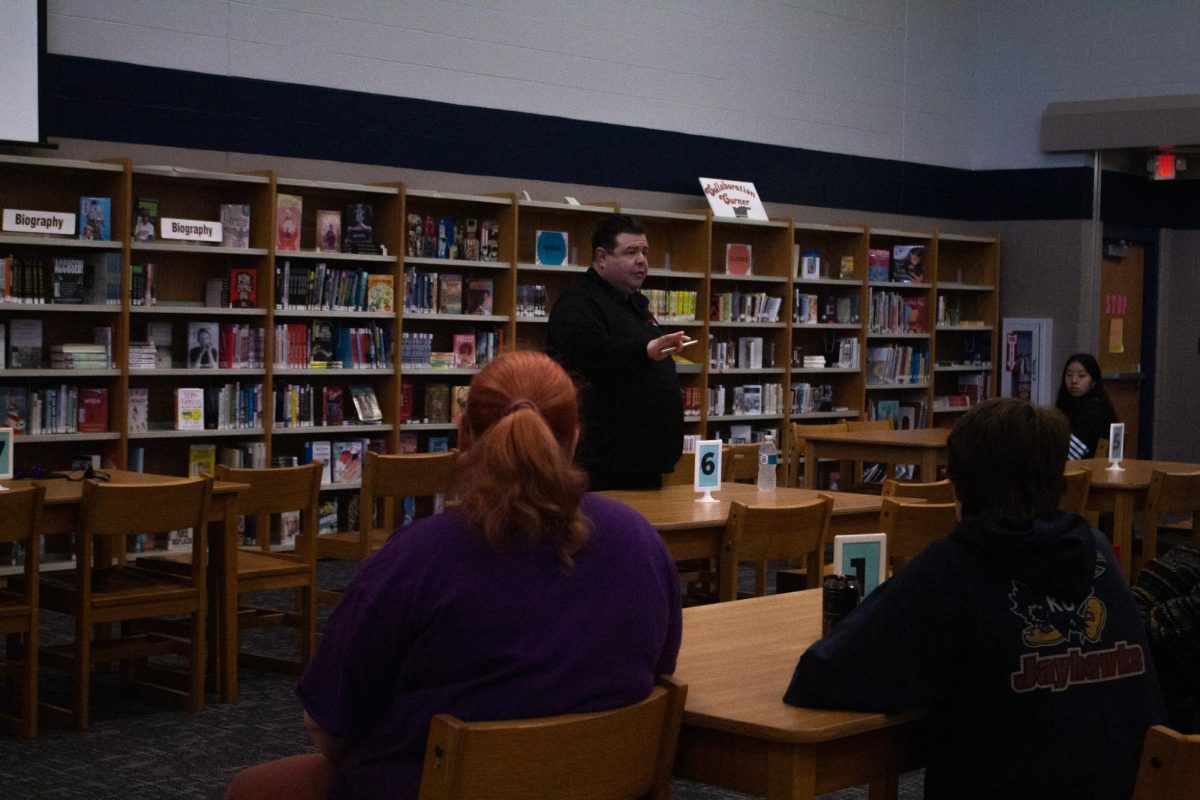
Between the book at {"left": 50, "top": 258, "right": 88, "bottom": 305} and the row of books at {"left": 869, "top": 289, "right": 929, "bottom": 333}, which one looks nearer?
the book at {"left": 50, "top": 258, "right": 88, "bottom": 305}

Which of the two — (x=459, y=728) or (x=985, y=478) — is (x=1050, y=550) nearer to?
(x=985, y=478)

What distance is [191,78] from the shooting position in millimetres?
7965

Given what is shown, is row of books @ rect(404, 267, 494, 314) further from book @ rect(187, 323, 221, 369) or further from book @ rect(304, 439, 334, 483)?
book @ rect(187, 323, 221, 369)

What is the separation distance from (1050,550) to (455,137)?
7149 mm

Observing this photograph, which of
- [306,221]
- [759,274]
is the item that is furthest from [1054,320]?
[306,221]

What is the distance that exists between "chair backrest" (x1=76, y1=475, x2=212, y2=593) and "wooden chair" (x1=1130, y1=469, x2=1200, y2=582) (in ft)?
13.2

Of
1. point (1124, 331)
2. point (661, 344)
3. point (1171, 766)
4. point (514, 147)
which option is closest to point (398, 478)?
point (661, 344)

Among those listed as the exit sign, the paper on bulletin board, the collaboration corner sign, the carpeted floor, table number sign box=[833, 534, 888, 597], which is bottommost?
the carpeted floor

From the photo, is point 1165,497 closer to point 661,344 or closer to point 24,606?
point 661,344

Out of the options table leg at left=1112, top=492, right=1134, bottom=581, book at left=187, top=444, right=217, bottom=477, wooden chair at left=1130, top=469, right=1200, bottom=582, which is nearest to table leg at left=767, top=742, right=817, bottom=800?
wooden chair at left=1130, top=469, right=1200, bottom=582

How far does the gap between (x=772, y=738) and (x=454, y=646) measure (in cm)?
50

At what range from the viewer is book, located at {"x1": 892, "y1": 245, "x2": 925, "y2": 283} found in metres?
11.8

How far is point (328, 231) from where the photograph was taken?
27.4ft

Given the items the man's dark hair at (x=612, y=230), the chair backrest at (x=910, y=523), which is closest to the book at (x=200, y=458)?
the man's dark hair at (x=612, y=230)
